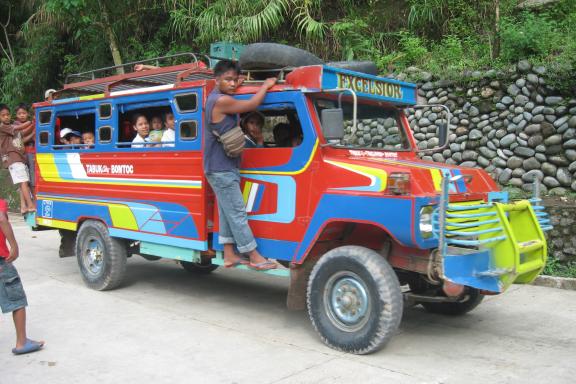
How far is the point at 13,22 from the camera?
2134cm

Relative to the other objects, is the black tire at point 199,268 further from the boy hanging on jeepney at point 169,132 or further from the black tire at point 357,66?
the black tire at point 357,66

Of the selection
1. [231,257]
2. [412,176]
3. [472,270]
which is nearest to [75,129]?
[231,257]

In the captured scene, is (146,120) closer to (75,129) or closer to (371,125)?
(75,129)

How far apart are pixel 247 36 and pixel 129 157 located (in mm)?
6537

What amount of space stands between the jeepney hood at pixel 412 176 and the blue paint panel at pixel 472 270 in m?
0.53

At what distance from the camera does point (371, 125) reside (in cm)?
603

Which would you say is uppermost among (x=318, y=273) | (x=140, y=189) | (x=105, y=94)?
(x=105, y=94)

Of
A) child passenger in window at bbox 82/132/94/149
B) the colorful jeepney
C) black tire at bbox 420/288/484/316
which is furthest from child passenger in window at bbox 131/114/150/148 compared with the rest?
black tire at bbox 420/288/484/316

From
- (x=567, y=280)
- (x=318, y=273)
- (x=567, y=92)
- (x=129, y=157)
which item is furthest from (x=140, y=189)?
(x=567, y=92)

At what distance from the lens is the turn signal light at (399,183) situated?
447cm

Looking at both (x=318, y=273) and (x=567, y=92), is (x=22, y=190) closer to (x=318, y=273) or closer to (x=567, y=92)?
(x=318, y=273)

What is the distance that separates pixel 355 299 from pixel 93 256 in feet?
12.9

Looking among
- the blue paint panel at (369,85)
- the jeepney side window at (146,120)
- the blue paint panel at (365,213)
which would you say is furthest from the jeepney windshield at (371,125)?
the jeepney side window at (146,120)

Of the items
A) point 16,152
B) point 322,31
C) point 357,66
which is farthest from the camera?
point 322,31
